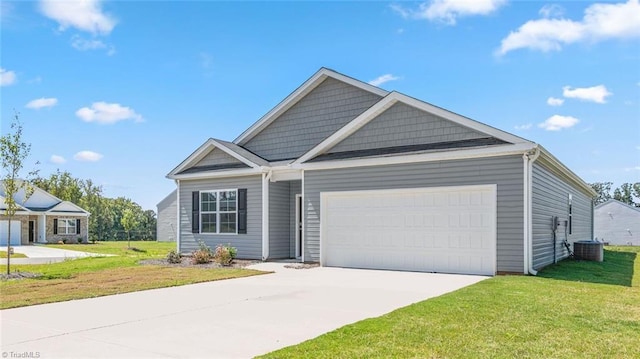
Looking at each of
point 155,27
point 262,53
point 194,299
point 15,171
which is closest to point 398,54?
point 262,53

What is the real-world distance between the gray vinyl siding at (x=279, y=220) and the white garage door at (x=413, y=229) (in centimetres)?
231

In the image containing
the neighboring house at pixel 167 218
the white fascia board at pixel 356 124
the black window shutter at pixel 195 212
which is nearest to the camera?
the white fascia board at pixel 356 124

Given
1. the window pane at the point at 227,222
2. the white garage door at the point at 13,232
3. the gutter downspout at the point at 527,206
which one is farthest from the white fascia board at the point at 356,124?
the white garage door at the point at 13,232

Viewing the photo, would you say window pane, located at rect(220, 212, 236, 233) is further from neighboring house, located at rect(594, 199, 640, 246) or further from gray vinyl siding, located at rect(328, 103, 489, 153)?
neighboring house, located at rect(594, 199, 640, 246)

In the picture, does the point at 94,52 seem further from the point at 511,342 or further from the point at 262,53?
the point at 511,342

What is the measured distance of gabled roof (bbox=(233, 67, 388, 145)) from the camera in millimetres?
15992

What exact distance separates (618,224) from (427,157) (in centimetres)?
2861

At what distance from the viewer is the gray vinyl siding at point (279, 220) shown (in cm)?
1557

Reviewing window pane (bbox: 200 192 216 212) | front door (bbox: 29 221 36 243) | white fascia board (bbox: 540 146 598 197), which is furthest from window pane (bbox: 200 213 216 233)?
front door (bbox: 29 221 36 243)

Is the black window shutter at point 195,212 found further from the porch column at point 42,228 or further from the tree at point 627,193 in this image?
the tree at point 627,193

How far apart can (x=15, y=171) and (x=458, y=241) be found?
11893 millimetres

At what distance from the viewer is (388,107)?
43.6ft

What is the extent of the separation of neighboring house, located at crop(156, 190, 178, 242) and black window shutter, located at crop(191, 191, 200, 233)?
22443mm

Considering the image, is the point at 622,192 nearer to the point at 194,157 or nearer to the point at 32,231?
the point at 194,157
